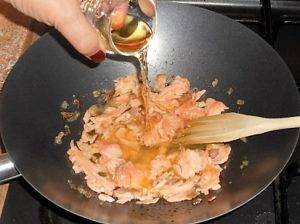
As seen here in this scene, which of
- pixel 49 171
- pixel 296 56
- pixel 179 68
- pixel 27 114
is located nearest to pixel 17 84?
pixel 27 114

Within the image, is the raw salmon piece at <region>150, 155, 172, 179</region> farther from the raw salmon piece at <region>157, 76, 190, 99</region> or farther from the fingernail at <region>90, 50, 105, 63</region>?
the fingernail at <region>90, 50, 105, 63</region>

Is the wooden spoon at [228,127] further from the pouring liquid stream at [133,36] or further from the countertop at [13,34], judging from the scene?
the countertop at [13,34]

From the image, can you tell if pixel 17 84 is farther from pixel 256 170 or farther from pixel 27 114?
pixel 256 170

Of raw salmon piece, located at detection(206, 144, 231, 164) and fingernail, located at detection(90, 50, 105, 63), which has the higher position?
fingernail, located at detection(90, 50, 105, 63)

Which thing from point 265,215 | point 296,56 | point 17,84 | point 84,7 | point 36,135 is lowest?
point 265,215

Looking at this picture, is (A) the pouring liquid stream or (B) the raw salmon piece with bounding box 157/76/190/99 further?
(B) the raw salmon piece with bounding box 157/76/190/99

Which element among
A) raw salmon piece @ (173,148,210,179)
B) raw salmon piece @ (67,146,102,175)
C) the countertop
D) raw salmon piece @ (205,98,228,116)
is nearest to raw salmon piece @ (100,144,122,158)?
raw salmon piece @ (67,146,102,175)

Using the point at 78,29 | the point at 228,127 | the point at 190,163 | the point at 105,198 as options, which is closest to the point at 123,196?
the point at 105,198
